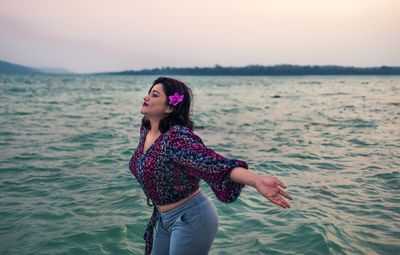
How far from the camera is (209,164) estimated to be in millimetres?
2883

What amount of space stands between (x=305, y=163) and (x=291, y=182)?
229 cm

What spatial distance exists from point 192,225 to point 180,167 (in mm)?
548

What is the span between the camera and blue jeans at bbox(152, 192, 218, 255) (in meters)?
3.29

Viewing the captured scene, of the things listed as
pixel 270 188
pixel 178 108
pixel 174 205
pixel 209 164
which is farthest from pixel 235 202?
pixel 270 188

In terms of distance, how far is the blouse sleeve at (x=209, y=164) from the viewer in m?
2.87

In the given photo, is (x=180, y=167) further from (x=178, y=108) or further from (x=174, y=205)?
(x=178, y=108)

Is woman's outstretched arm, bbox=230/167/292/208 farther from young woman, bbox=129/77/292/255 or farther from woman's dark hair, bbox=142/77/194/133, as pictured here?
woman's dark hair, bbox=142/77/194/133

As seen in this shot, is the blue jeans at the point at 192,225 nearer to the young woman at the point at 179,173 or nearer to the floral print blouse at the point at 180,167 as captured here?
the young woman at the point at 179,173

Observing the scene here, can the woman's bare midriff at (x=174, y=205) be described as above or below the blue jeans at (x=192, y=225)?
above

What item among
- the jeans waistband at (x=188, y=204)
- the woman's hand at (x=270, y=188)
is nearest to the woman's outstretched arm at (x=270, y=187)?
the woman's hand at (x=270, y=188)

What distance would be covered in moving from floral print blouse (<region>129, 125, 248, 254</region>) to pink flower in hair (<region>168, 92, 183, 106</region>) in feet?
0.92

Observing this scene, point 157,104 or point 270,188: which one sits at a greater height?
point 157,104

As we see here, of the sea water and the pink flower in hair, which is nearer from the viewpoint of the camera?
the pink flower in hair

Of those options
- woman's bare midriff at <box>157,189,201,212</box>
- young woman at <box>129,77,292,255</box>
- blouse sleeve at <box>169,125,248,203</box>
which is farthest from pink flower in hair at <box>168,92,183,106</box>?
woman's bare midriff at <box>157,189,201,212</box>
